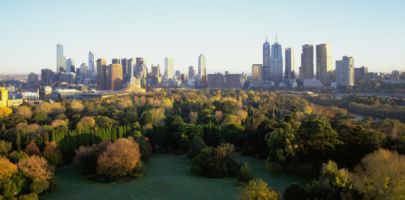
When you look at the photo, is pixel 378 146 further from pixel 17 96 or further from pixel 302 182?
pixel 17 96

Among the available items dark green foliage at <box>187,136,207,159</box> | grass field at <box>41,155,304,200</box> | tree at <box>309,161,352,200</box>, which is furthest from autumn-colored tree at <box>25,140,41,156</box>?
tree at <box>309,161,352,200</box>

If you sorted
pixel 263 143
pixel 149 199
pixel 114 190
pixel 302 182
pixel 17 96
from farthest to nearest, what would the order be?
pixel 17 96 → pixel 263 143 → pixel 302 182 → pixel 114 190 → pixel 149 199

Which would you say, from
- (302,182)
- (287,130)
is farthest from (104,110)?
(302,182)

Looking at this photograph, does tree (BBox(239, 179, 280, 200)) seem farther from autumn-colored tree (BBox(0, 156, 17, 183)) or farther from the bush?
autumn-colored tree (BBox(0, 156, 17, 183))

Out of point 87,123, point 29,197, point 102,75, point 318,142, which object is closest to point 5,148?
point 87,123

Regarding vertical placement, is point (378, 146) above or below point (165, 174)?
above

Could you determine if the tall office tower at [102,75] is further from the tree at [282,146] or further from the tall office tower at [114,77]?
the tree at [282,146]
